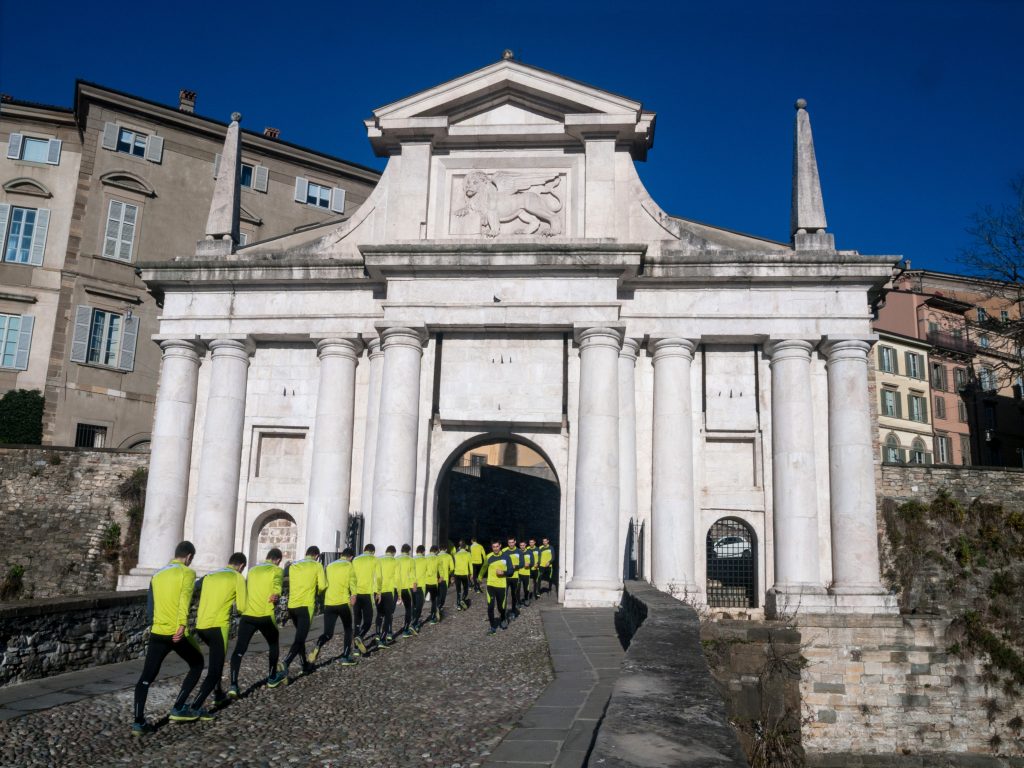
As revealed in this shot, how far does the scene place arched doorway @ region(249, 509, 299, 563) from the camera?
79.5ft

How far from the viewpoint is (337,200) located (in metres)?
41.0

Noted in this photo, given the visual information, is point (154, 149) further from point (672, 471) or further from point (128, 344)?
point (672, 471)

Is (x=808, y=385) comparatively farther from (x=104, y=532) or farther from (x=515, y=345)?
(x=104, y=532)

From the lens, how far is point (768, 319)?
74.1 feet

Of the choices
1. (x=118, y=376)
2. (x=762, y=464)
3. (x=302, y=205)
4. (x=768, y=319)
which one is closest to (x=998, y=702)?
Result: (x=762, y=464)

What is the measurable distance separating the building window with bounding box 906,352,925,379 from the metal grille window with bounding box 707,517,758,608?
2952cm

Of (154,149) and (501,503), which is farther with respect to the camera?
(501,503)

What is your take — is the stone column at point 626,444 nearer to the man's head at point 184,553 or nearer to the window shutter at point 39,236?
the man's head at point 184,553

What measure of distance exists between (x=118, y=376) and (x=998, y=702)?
2933cm

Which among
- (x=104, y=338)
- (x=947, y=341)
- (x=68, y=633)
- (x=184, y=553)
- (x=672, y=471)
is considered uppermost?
(x=947, y=341)

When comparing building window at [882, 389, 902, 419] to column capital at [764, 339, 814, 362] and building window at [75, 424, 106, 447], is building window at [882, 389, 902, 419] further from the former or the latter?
building window at [75, 424, 106, 447]

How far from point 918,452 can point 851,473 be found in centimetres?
2882

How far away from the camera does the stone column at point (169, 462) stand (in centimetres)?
2277

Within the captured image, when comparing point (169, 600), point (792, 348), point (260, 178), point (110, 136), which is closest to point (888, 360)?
point (792, 348)
